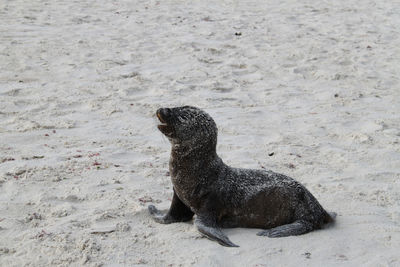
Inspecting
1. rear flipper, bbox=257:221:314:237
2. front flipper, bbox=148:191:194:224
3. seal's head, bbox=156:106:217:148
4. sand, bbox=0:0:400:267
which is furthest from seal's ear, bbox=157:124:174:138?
rear flipper, bbox=257:221:314:237

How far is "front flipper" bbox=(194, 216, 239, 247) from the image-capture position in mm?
3209

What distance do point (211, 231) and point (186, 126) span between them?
0.65 m

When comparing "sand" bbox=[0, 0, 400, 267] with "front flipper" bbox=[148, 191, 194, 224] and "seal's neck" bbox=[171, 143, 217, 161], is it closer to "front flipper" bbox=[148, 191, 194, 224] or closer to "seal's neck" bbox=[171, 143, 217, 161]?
"front flipper" bbox=[148, 191, 194, 224]

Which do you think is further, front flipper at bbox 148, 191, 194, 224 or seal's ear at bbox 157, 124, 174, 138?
front flipper at bbox 148, 191, 194, 224

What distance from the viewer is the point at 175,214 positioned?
3.56 m

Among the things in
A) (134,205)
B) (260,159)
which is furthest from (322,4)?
(134,205)

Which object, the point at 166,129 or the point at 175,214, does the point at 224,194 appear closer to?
the point at 175,214

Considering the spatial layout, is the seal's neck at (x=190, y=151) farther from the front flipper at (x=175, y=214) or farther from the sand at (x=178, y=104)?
the sand at (x=178, y=104)

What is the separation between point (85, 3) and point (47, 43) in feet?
9.20

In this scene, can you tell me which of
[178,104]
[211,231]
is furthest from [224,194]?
[178,104]

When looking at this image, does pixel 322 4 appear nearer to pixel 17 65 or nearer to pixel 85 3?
pixel 85 3

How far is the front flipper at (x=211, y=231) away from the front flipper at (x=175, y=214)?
215mm

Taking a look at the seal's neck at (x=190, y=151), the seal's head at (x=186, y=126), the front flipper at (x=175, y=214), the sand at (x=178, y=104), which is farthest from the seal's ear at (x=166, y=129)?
the sand at (x=178, y=104)

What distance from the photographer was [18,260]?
3.01 metres
